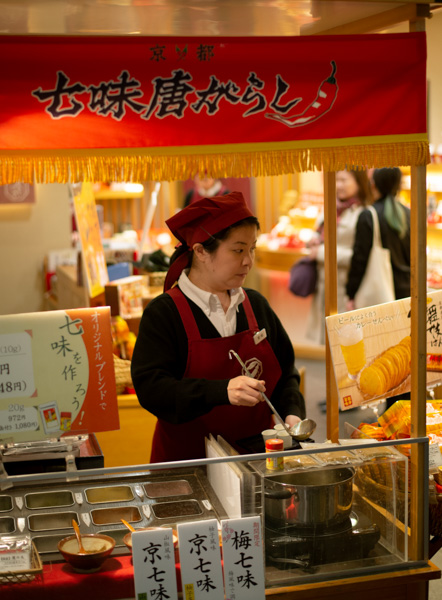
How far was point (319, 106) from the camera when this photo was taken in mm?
2020

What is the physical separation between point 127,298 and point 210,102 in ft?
8.28

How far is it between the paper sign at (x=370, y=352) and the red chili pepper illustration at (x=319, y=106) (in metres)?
0.78

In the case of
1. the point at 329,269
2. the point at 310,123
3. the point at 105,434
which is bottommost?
the point at 105,434

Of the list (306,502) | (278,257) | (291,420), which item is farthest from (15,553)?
(278,257)

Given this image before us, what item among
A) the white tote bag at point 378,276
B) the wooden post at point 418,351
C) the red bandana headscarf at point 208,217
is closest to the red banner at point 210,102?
the wooden post at point 418,351

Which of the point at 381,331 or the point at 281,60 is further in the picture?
the point at 381,331

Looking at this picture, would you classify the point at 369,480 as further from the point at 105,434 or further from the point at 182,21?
the point at 105,434

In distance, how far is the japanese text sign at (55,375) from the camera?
7.71 feet

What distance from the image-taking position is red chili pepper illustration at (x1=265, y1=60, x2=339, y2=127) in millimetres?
2010

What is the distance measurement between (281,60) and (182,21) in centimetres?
34

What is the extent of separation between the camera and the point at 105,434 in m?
4.04

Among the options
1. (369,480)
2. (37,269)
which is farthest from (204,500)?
(37,269)

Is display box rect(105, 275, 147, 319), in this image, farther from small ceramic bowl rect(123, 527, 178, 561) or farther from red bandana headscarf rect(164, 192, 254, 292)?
small ceramic bowl rect(123, 527, 178, 561)

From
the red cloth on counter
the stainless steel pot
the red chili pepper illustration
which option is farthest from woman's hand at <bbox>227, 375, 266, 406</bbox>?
the red chili pepper illustration
